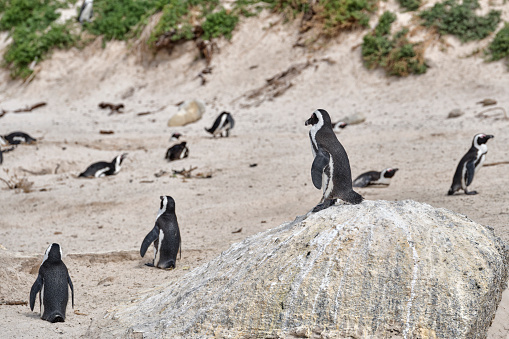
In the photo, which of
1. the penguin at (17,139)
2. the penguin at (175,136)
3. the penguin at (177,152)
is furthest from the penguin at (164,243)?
the penguin at (17,139)

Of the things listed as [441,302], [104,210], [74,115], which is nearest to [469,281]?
[441,302]

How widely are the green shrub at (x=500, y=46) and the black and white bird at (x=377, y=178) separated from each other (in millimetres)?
6518

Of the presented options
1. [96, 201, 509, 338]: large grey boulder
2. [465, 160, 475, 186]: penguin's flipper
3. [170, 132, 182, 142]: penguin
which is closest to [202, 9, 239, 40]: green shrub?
[170, 132, 182, 142]: penguin

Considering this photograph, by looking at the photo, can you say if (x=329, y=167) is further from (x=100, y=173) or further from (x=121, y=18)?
(x=121, y=18)

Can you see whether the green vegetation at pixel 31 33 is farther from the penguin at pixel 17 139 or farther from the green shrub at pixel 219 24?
the penguin at pixel 17 139

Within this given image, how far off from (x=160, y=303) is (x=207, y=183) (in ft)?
18.0

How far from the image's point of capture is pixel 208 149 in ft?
39.0

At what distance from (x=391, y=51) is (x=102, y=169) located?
7838 millimetres

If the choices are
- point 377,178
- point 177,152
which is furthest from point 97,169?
point 377,178

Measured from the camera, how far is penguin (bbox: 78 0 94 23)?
2005cm

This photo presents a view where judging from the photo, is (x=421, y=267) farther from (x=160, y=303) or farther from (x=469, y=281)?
(x=160, y=303)

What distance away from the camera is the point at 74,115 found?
16984mm

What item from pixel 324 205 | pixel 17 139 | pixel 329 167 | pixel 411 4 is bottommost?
pixel 324 205

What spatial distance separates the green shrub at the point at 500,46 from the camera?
13.4 m
